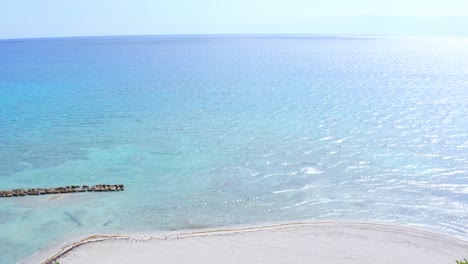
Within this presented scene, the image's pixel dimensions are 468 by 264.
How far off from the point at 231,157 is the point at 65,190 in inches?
561

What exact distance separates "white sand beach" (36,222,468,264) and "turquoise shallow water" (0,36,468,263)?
2000 mm

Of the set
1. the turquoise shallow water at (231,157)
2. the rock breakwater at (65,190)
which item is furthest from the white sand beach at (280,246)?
the rock breakwater at (65,190)

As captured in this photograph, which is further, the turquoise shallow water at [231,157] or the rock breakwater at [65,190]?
the rock breakwater at [65,190]

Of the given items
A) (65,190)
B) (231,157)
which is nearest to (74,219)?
(65,190)

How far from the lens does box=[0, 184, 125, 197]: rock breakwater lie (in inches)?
1262

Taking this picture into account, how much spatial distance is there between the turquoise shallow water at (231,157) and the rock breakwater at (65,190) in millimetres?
699

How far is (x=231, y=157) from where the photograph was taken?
3862cm

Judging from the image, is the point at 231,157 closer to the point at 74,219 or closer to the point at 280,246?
the point at 280,246

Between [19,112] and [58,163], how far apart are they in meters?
23.1

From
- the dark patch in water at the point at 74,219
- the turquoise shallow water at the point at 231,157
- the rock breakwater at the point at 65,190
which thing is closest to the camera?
the dark patch in water at the point at 74,219

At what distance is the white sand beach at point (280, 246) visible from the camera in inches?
924

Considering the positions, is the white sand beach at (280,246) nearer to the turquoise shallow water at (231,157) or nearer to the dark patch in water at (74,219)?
the turquoise shallow water at (231,157)

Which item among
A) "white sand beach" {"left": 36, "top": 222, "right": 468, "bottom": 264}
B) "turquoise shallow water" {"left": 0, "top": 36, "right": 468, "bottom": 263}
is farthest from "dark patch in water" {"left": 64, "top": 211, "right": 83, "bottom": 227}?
"white sand beach" {"left": 36, "top": 222, "right": 468, "bottom": 264}

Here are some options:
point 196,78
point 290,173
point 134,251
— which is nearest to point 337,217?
point 290,173
